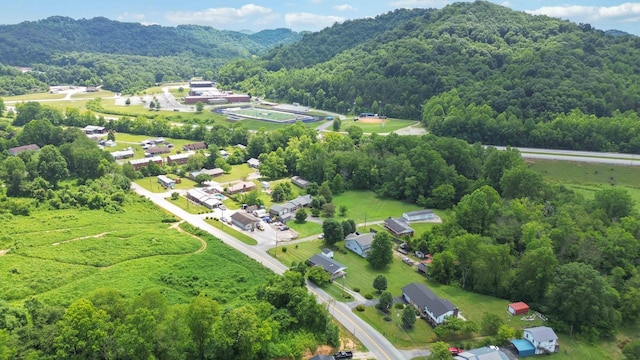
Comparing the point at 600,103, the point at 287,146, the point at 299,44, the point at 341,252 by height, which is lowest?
the point at 341,252

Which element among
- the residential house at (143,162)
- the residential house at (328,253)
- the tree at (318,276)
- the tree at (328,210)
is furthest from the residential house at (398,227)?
the residential house at (143,162)

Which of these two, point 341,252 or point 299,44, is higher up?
point 299,44

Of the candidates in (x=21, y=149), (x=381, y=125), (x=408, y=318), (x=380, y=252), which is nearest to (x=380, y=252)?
(x=380, y=252)

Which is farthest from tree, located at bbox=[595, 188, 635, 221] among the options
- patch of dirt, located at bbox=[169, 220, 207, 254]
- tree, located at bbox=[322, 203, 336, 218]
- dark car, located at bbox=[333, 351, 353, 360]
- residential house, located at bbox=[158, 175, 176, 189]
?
residential house, located at bbox=[158, 175, 176, 189]

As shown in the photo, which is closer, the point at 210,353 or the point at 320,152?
the point at 210,353

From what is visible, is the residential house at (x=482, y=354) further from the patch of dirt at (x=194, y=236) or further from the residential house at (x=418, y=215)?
the patch of dirt at (x=194, y=236)

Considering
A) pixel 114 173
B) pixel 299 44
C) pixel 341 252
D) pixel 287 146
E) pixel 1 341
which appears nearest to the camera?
pixel 1 341

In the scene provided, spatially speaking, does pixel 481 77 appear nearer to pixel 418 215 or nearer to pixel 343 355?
pixel 418 215

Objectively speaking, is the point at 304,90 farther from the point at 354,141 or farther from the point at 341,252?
the point at 341,252

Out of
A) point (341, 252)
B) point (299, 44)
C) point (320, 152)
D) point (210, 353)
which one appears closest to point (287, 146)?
point (320, 152)
